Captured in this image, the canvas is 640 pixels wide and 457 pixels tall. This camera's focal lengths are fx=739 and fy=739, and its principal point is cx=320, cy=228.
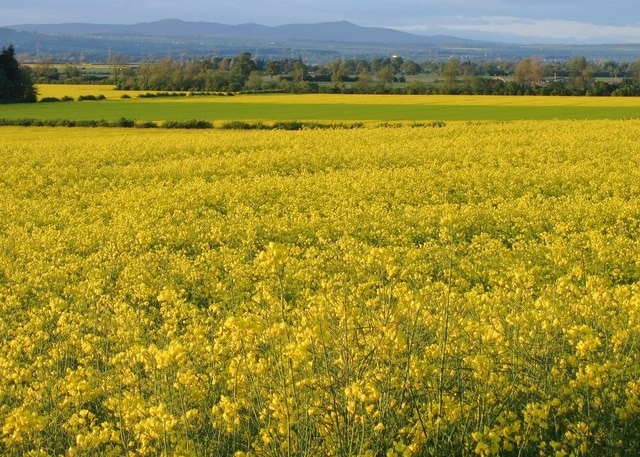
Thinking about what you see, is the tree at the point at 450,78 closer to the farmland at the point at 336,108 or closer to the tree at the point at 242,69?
the farmland at the point at 336,108

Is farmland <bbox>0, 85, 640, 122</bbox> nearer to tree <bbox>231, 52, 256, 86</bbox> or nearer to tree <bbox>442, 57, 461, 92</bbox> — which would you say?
tree <bbox>442, 57, 461, 92</bbox>

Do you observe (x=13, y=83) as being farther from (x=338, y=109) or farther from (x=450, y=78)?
(x=450, y=78)

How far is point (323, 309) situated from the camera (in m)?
6.21

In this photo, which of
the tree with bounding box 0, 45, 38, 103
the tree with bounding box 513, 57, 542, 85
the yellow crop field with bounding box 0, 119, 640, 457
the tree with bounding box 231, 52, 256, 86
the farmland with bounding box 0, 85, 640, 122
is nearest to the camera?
the yellow crop field with bounding box 0, 119, 640, 457

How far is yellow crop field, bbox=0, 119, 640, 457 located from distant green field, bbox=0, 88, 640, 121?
80.0 ft

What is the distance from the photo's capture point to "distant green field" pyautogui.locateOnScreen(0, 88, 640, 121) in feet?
156

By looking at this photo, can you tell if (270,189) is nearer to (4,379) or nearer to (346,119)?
(4,379)

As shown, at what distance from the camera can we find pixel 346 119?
4541 cm

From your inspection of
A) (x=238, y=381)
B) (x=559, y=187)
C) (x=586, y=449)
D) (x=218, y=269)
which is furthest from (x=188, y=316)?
(x=559, y=187)

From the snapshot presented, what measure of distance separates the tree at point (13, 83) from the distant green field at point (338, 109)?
6.12 metres

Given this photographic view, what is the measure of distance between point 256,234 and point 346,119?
33.3m

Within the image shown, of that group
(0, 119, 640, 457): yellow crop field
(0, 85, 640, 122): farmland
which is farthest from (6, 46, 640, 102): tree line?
(0, 119, 640, 457): yellow crop field

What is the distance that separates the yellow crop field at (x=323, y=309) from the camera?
4.68 m

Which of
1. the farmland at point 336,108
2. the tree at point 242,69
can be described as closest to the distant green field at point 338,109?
the farmland at point 336,108
